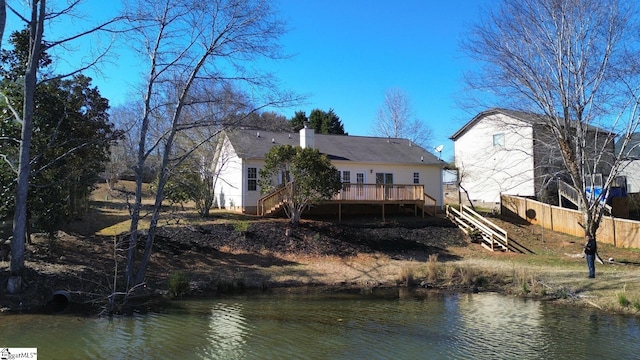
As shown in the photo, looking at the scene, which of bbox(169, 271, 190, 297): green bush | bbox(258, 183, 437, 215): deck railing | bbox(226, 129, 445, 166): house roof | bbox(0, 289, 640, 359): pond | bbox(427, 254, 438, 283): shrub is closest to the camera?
bbox(0, 289, 640, 359): pond

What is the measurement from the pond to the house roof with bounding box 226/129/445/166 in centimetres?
1461

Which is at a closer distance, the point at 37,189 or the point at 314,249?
the point at 37,189

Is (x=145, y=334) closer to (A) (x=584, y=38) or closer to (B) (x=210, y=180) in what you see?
(B) (x=210, y=180)

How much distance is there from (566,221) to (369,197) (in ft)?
34.5

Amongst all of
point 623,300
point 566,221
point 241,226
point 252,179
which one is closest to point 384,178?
point 252,179

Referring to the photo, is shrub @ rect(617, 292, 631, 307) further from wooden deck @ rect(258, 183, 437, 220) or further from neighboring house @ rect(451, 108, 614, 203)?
neighboring house @ rect(451, 108, 614, 203)

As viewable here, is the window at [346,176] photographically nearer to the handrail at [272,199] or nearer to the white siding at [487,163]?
the handrail at [272,199]

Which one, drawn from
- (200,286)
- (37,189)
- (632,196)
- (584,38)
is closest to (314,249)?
(200,286)

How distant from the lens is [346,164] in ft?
95.1

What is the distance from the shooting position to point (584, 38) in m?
18.9

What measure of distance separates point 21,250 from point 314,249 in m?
11.6

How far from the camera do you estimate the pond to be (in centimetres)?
870

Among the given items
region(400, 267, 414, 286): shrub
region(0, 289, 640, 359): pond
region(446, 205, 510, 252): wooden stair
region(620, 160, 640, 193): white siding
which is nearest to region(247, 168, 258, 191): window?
region(446, 205, 510, 252): wooden stair

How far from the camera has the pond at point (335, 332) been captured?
870cm
